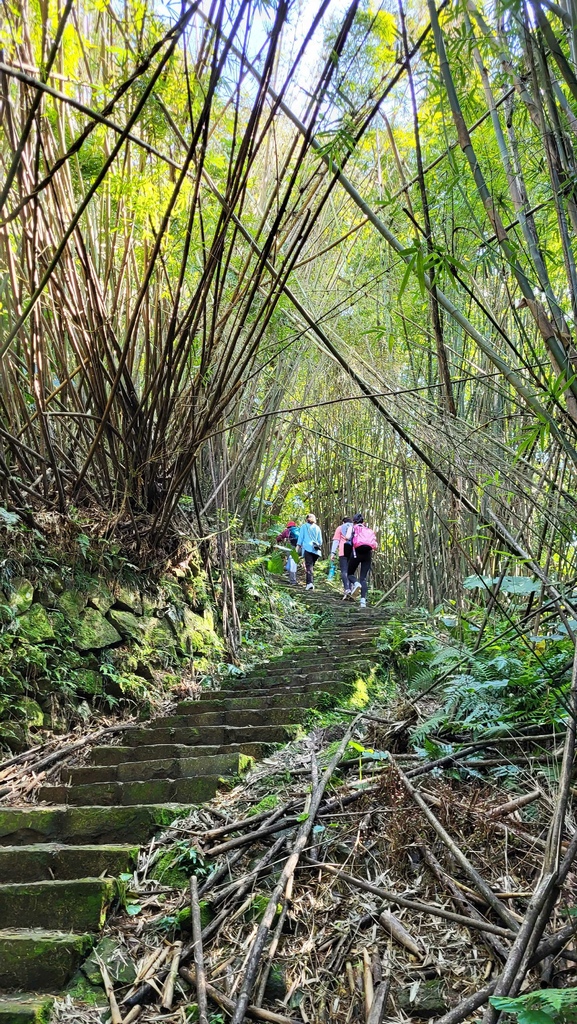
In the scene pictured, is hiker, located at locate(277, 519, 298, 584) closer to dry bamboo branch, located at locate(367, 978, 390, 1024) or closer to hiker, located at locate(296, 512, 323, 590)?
hiker, located at locate(296, 512, 323, 590)

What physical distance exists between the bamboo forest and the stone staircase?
0.04ft

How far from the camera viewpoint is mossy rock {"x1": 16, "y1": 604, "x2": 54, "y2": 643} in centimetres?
322

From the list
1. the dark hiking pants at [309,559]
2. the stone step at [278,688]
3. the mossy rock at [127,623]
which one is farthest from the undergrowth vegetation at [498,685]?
the dark hiking pants at [309,559]

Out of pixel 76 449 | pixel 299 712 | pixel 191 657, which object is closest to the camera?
pixel 299 712

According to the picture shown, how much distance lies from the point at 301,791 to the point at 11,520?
2.07m

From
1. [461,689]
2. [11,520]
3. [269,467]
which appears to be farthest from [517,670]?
[269,467]

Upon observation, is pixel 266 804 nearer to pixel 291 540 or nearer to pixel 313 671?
pixel 313 671

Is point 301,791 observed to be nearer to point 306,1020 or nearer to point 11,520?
point 306,1020

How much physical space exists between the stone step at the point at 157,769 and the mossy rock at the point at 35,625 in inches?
30.2

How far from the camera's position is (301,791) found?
2.14m

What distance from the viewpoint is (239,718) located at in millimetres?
3107

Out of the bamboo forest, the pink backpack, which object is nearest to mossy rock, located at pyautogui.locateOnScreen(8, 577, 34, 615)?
the bamboo forest

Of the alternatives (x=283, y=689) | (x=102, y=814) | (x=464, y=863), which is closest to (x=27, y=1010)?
(x=102, y=814)

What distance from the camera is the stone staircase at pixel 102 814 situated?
166 cm
